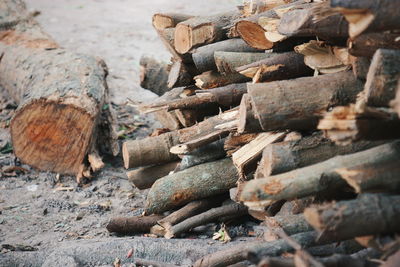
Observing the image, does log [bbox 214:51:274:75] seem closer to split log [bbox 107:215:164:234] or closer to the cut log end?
split log [bbox 107:215:164:234]

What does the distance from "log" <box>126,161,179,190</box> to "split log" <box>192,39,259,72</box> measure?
90 centimetres

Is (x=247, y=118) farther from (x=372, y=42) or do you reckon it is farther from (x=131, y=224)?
(x=131, y=224)

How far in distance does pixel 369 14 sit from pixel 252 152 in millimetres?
1315

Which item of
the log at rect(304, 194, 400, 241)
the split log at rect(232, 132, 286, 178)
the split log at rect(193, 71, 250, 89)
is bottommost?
the split log at rect(232, 132, 286, 178)

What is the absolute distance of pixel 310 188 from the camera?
240 centimetres

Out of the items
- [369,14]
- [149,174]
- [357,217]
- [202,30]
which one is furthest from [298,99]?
[149,174]

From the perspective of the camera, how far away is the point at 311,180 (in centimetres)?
239

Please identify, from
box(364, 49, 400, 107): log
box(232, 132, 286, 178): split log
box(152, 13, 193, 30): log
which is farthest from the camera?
box(152, 13, 193, 30): log

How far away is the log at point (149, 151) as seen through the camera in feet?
13.6

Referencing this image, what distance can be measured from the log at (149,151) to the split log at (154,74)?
1.19 meters

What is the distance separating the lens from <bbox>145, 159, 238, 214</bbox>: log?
382cm

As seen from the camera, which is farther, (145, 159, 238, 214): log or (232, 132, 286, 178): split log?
(145, 159, 238, 214): log

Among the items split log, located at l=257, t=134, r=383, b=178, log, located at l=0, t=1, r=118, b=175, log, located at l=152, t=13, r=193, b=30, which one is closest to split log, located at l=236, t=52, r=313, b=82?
split log, located at l=257, t=134, r=383, b=178

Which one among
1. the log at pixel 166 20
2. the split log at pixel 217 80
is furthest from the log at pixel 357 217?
the log at pixel 166 20
